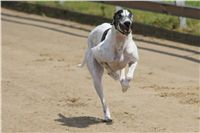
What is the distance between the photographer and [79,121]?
6.83 metres

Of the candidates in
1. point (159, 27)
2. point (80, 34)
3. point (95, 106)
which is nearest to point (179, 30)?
point (159, 27)

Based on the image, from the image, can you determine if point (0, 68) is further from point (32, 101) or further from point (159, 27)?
point (159, 27)

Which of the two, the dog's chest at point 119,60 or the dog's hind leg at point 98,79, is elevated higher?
the dog's chest at point 119,60

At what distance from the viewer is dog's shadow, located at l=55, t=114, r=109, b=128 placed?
6668 millimetres

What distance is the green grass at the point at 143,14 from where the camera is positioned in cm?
1227

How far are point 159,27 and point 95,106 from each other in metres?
5.13

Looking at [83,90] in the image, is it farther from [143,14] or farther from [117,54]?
[143,14]

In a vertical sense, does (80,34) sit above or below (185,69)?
below

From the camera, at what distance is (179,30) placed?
12047 mm

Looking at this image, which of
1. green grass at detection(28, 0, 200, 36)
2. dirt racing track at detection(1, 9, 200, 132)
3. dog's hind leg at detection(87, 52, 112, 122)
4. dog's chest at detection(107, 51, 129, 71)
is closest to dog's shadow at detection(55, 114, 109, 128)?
dirt racing track at detection(1, 9, 200, 132)

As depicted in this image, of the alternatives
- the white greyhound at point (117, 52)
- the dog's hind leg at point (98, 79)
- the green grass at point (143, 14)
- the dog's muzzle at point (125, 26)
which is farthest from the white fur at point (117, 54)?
the green grass at point (143, 14)

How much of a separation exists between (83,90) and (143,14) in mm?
5710

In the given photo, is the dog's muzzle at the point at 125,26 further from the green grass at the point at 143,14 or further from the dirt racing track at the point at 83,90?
the green grass at the point at 143,14

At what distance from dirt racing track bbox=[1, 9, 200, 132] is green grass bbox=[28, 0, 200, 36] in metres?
0.58
